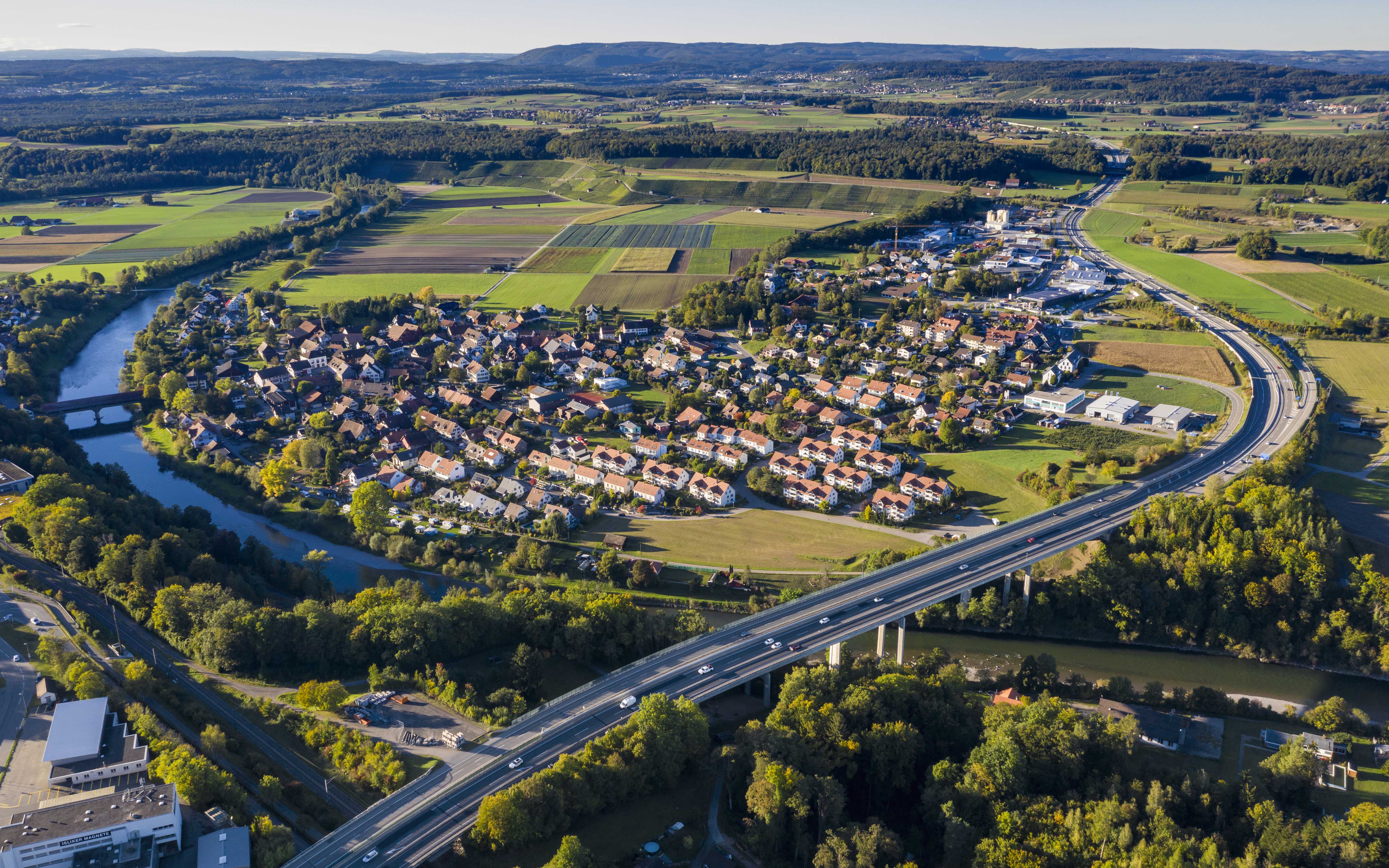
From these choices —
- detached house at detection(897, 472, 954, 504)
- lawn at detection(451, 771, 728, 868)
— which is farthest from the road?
detached house at detection(897, 472, 954, 504)

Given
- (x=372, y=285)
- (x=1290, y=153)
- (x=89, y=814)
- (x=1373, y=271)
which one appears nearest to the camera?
(x=89, y=814)

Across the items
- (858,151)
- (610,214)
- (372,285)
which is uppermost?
(858,151)

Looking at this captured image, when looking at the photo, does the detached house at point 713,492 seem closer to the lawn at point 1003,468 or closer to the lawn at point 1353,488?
the lawn at point 1003,468

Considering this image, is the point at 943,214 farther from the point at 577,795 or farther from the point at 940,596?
the point at 577,795

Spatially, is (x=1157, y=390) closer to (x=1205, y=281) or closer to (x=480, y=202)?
(x=1205, y=281)

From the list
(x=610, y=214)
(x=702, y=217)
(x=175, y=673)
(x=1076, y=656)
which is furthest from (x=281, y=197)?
(x=1076, y=656)

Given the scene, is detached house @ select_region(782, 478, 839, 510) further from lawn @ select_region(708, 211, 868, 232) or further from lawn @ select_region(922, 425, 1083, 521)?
lawn @ select_region(708, 211, 868, 232)
